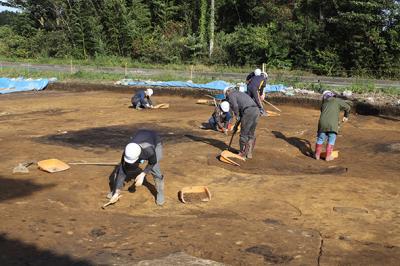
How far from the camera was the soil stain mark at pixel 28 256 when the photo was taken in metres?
4.91

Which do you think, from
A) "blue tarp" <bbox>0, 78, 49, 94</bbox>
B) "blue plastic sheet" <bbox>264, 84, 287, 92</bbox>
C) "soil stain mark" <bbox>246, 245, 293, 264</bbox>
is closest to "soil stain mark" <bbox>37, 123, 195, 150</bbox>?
"soil stain mark" <bbox>246, 245, 293, 264</bbox>

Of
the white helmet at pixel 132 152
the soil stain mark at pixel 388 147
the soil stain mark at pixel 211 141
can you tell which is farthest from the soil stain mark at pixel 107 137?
the white helmet at pixel 132 152

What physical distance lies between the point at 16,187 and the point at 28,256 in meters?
2.71

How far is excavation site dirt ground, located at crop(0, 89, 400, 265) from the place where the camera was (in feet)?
17.4

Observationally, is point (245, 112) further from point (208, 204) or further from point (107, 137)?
point (107, 137)

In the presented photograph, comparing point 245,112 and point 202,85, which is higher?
point 245,112

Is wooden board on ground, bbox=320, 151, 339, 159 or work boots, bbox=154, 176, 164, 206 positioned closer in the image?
work boots, bbox=154, 176, 164, 206

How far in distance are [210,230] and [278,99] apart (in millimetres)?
12621

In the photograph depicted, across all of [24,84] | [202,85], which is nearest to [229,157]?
[202,85]

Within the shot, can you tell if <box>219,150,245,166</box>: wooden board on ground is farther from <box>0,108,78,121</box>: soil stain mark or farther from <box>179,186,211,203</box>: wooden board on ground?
<box>0,108,78,121</box>: soil stain mark

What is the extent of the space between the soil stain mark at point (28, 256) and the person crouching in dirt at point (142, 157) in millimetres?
1532

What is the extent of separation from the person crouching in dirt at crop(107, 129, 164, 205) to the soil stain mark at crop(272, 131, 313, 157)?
470 cm

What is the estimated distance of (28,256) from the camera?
5.07 m

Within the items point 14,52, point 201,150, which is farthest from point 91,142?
point 14,52
